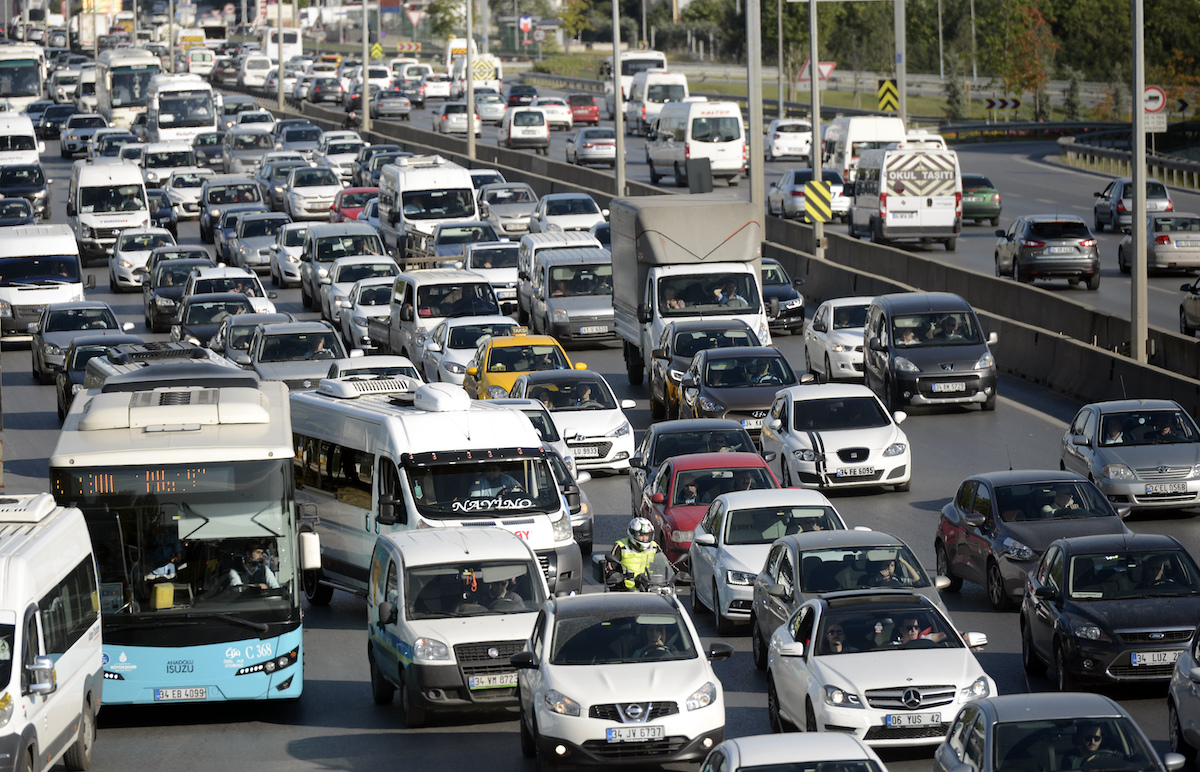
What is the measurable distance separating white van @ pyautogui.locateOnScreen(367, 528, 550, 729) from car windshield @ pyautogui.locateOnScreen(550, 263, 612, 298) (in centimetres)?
2104

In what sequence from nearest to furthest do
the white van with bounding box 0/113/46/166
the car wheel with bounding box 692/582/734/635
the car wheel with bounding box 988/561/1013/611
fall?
the car wheel with bounding box 692/582/734/635, the car wheel with bounding box 988/561/1013/611, the white van with bounding box 0/113/46/166

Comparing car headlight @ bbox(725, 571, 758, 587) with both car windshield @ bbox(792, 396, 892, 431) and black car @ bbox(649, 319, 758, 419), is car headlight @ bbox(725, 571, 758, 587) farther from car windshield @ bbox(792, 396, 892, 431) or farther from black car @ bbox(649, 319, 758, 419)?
black car @ bbox(649, 319, 758, 419)

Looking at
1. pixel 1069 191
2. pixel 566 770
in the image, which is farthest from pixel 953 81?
pixel 566 770

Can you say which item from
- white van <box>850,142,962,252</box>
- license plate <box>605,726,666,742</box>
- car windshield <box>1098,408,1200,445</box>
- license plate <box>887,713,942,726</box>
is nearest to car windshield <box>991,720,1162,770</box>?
license plate <box>887,713,942,726</box>

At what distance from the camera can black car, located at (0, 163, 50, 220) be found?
58.7 meters

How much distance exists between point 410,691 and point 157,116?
5999 centimetres

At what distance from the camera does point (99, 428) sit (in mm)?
15922

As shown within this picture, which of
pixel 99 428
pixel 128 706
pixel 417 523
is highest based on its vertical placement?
pixel 99 428

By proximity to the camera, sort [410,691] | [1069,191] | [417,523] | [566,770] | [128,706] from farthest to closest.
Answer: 1. [1069,191]
2. [417,523]
3. [128,706]
4. [410,691]
5. [566,770]

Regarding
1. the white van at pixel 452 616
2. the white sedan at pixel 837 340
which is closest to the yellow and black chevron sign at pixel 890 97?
the white sedan at pixel 837 340

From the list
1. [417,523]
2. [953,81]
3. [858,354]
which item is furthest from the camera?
[953,81]

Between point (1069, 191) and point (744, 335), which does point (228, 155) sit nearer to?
point (1069, 191)

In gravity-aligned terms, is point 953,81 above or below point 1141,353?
above

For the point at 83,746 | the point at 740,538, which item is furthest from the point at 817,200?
the point at 83,746
